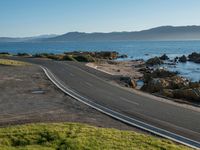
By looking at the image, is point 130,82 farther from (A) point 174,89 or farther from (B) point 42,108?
(B) point 42,108

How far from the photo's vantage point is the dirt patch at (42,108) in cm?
1648

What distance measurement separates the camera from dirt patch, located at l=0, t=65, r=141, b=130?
54.1 feet

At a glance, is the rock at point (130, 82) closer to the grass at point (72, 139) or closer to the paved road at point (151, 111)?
the paved road at point (151, 111)

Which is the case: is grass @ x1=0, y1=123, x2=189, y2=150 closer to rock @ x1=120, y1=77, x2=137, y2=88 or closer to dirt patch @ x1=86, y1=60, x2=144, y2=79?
rock @ x1=120, y1=77, x2=137, y2=88

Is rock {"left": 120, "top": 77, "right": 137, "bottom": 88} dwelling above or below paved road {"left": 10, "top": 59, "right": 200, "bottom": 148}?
below

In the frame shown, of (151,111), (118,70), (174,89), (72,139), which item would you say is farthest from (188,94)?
(118,70)

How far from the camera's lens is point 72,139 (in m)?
12.4

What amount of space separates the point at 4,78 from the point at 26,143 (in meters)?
22.7

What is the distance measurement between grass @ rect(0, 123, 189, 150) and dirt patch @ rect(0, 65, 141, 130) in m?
1.95

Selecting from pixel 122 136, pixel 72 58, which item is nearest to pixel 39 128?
pixel 122 136

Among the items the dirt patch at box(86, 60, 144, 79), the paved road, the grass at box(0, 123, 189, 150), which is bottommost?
the dirt patch at box(86, 60, 144, 79)

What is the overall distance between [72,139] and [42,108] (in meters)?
7.37

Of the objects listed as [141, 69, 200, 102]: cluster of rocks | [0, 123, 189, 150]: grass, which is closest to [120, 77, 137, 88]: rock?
[141, 69, 200, 102]: cluster of rocks

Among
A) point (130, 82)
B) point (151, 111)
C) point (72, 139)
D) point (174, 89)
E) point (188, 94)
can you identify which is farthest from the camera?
point (130, 82)
